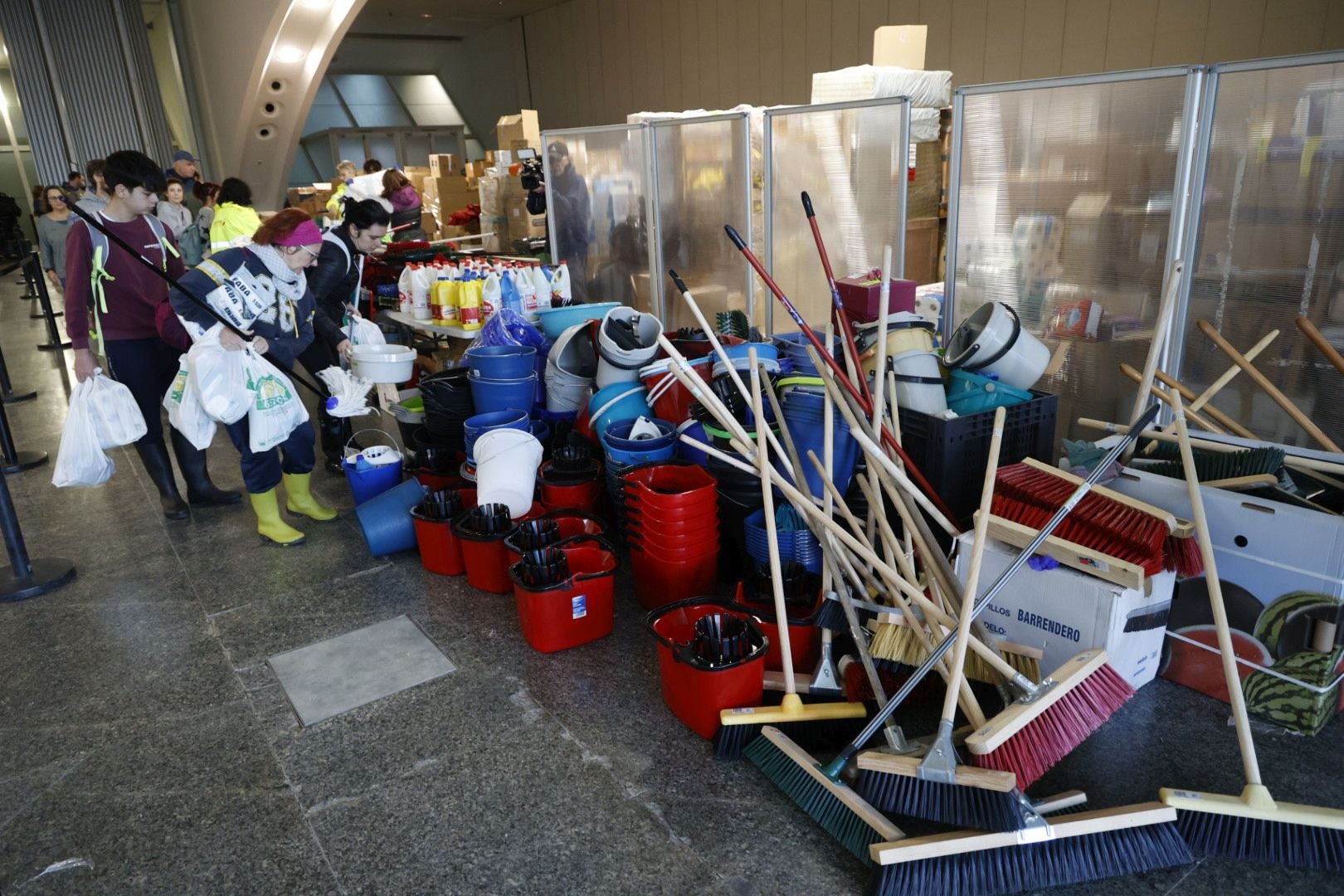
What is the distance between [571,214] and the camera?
574 centimetres

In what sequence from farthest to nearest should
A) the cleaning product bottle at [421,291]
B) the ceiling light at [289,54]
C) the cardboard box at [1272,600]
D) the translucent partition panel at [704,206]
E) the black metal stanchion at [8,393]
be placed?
the ceiling light at [289,54]
the black metal stanchion at [8,393]
the cleaning product bottle at [421,291]
the translucent partition panel at [704,206]
the cardboard box at [1272,600]

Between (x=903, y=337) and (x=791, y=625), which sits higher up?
(x=903, y=337)

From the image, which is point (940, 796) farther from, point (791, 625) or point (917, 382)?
point (917, 382)

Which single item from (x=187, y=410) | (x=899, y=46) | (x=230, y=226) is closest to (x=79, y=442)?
(x=187, y=410)

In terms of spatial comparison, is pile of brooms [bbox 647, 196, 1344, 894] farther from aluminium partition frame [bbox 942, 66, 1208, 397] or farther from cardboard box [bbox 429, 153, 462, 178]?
cardboard box [bbox 429, 153, 462, 178]

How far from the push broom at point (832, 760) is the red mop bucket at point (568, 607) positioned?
791 millimetres

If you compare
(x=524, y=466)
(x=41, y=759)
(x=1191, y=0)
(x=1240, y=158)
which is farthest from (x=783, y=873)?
(x=1191, y=0)

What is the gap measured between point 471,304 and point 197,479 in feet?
4.95

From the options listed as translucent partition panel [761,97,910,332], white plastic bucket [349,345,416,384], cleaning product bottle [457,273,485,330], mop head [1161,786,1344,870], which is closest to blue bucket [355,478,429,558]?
white plastic bucket [349,345,416,384]

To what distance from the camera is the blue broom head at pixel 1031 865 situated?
1699mm

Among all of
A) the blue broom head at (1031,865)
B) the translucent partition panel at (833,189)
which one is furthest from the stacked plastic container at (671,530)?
the translucent partition panel at (833,189)

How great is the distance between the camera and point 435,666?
2.71 meters

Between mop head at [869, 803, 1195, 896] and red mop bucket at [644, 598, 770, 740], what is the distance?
1.84 feet

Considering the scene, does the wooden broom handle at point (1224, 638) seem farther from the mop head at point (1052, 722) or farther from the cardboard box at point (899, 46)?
the cardboard box at point (899, 46)
